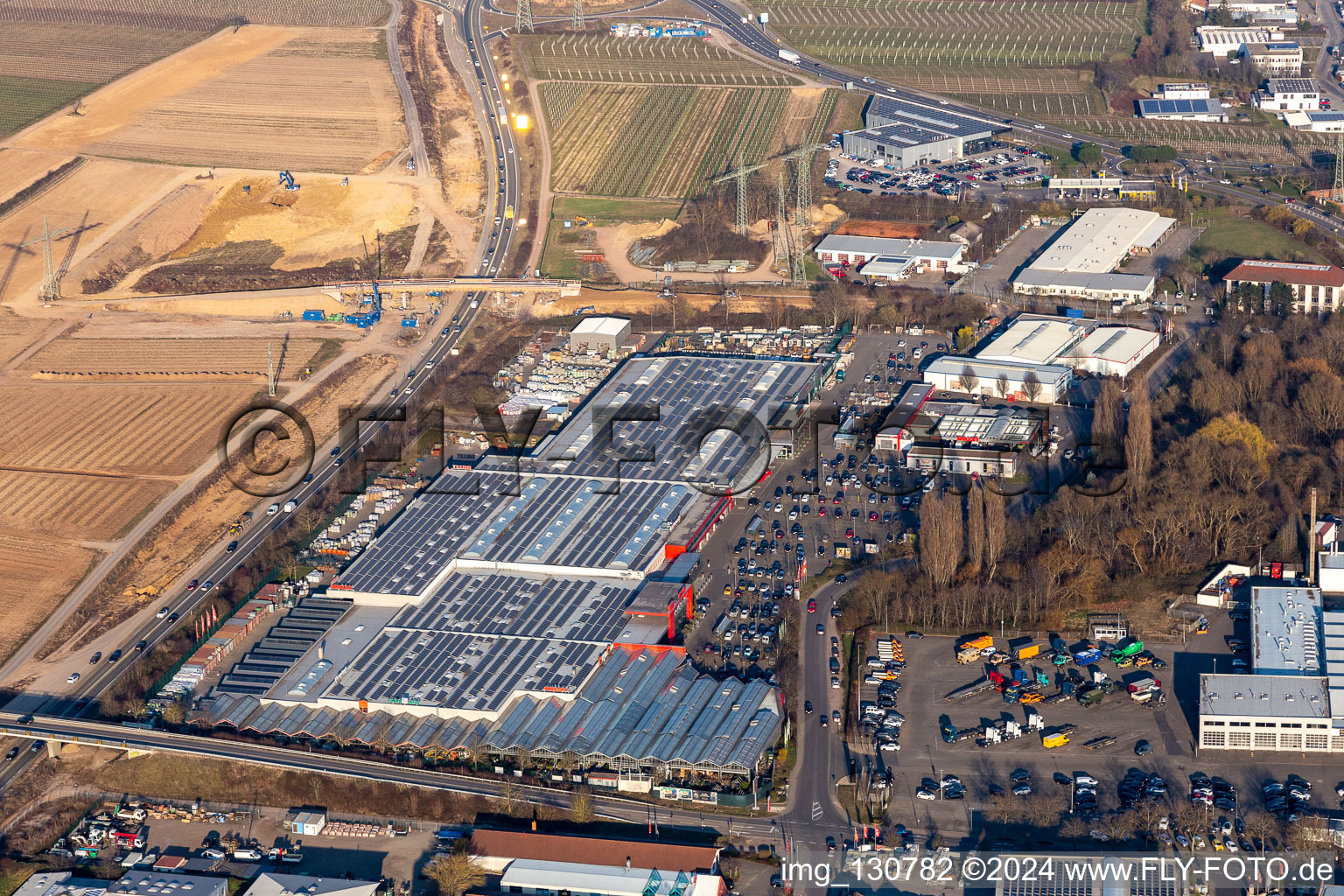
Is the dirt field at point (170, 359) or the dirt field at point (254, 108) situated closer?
the dirt field at point (170, 359)

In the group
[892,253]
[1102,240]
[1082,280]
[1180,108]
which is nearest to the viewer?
[1082,280]

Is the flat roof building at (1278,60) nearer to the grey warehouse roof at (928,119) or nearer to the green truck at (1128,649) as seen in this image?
the grey warehouse roof at (928,119)

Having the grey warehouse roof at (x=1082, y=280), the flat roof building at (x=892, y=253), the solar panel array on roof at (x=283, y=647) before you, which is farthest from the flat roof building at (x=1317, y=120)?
the solar panel array on roof at (x=283, y=647)

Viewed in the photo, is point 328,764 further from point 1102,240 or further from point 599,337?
point 1102,240

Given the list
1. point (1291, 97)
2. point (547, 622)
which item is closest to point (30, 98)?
point (547, 622)

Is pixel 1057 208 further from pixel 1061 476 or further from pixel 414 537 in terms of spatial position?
pixel 414 537

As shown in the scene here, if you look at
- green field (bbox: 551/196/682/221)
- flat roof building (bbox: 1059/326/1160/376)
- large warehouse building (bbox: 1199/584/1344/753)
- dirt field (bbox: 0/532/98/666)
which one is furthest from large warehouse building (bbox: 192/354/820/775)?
green field (bbox: 551/196/682/221)
